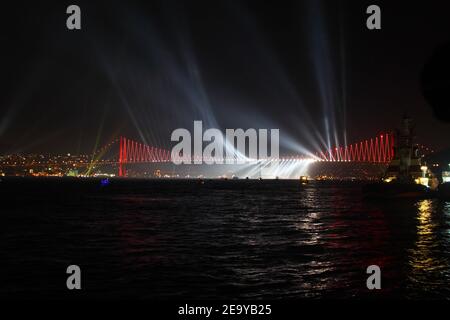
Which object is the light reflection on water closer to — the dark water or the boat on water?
the dark water

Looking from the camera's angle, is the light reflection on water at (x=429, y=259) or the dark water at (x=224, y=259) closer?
the dark water at (x=224, y=259)

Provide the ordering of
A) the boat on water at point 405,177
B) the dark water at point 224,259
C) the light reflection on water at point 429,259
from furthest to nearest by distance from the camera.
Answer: the boat on water at point 405,177
the light reflection on water at point 429,259
the dark water at point 224,259

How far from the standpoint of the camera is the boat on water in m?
79.2

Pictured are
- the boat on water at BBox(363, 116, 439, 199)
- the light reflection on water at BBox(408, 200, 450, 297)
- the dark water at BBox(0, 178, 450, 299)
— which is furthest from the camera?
the boat on water at BBox(363, 116, 439, 199)

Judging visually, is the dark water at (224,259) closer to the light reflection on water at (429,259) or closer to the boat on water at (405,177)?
the light reflection on water at (429,259)

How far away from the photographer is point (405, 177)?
88750 mm

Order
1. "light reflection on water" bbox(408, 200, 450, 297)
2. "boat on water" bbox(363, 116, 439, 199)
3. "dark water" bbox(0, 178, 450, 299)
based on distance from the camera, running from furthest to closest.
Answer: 1. "boat on water" bbox(363, 116, 439, 199)
2. "light reflection on water" bbox(408, 200, 450, 297)
3. "dark water" bbox(0, 178, 450, 299)

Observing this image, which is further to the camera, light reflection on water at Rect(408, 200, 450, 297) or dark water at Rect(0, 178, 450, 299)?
light reflection on water at Rect(408, 200, 450, 297)

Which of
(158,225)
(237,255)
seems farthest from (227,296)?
(158,225)

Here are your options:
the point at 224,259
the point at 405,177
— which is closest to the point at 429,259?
the point at 224,259

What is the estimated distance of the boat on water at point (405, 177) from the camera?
7925 cm

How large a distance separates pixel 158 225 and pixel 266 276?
20.7 metres

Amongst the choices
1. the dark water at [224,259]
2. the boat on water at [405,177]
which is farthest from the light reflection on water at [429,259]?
the boat on water at [405,177]

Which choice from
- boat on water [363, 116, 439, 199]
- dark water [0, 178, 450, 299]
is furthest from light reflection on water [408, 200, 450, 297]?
boat on water [363, 116, 439, 199]
